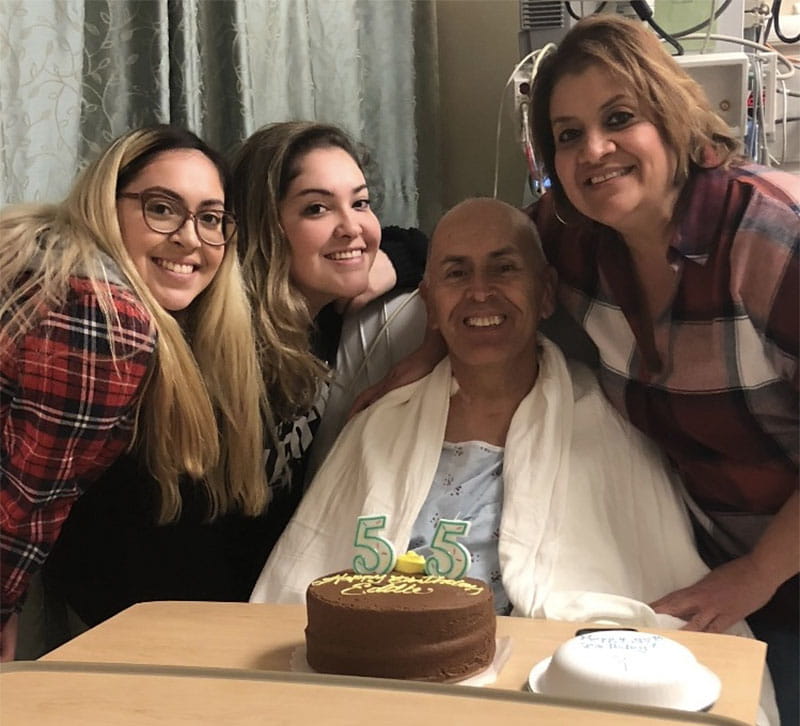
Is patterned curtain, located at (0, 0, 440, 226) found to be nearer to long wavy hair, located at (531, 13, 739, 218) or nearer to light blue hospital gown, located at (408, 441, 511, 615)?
long wavy hair, located at (531, 13, 739, 218)

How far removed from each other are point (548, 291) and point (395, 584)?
1.64 feet

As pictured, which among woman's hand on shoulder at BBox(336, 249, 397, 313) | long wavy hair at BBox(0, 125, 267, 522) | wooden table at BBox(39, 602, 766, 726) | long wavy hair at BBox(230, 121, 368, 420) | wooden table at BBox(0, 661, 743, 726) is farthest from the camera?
woman's hand on shoulder at BBox(336, 249, 397, 313)

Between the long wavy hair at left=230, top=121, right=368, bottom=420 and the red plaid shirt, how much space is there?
9.1 inches

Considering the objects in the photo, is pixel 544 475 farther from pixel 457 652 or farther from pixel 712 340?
pixel 457 652

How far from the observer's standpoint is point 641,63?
0.98 metres

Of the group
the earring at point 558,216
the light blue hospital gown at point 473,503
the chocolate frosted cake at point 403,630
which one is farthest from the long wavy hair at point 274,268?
the chocolate frosted cake at point 403,630

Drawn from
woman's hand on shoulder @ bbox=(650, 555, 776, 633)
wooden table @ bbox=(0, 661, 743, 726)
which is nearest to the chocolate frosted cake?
wooden table @ bbox=(0, 661, 743, 726)

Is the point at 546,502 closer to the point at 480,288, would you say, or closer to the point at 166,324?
the point at 480,288

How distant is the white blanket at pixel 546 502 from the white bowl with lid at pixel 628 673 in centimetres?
21

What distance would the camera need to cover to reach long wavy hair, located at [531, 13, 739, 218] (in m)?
0.98

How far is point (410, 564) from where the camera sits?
84 centimetres

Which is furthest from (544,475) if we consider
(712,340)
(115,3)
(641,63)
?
(115,3)

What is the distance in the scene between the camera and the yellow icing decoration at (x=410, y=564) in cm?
84

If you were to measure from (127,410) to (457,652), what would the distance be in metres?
0.46
